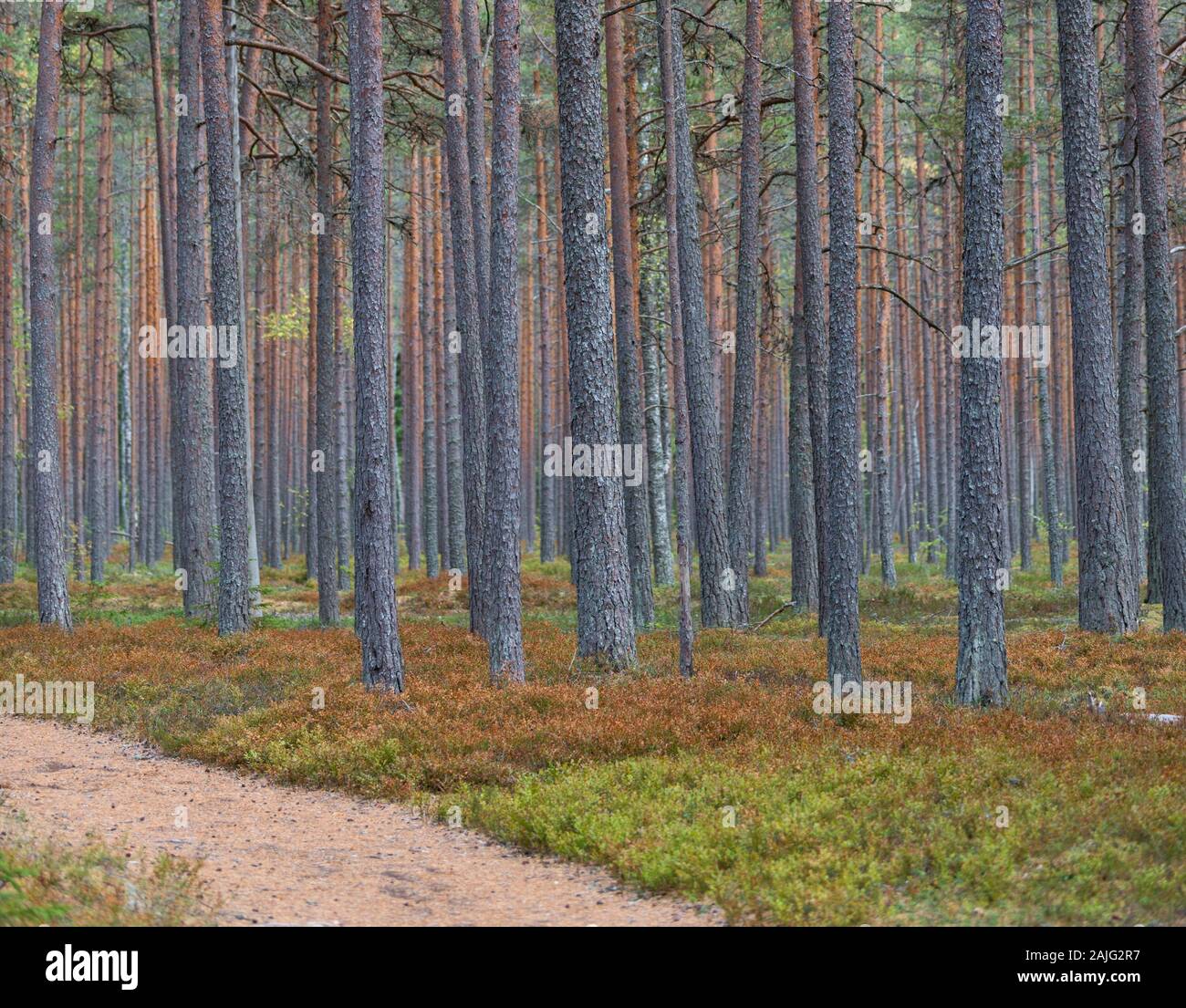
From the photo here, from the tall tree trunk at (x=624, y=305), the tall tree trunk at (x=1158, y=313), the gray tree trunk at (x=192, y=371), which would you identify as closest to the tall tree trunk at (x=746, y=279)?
the tall tree trunk at (x=624, y=305)

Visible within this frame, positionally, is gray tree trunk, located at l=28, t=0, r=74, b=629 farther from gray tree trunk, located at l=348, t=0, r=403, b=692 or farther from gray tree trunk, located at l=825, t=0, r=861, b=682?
gray tree trunk, located at l=825, t=0, r=861, b=682

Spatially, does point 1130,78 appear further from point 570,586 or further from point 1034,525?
point 1034,525

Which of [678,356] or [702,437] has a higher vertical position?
[678,356]

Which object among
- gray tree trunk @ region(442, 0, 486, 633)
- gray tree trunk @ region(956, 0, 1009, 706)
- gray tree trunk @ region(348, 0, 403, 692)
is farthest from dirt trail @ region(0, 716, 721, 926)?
gray tree trunk @ region(442, 0, 486, 633)

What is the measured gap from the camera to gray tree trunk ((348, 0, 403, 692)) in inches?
460

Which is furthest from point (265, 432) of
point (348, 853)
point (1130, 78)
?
point (348, 853)

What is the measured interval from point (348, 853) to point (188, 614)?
1254cm

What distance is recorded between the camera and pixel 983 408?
34.3 feet

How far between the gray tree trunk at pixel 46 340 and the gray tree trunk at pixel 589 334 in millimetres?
9023

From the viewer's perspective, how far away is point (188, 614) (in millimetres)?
19125

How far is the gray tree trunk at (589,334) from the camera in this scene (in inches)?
495

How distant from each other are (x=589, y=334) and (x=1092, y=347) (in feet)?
22.9

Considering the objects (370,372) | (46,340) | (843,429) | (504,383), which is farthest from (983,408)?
(46,340)

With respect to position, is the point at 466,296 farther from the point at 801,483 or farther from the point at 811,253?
the point at 801,483
